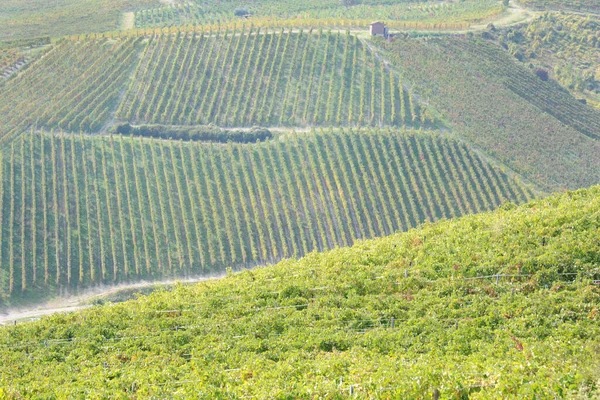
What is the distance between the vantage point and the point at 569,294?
82.0 ft

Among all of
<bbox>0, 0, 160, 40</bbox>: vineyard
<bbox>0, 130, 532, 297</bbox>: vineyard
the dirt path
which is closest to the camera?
the dirt path

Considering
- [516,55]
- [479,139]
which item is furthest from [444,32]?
[479,139]

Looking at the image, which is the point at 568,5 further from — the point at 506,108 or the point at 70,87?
the point at 70,87

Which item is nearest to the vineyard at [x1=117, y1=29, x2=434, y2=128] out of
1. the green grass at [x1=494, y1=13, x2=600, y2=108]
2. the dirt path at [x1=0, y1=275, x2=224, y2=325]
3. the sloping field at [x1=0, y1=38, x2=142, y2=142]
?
the sloping field at [x1=0, y1=38, x2=142, y2=142]

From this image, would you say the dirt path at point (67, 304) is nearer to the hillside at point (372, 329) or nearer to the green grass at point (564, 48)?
the hillside at point (372, 329)

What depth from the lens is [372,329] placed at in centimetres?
2472

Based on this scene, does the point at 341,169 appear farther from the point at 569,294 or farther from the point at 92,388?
the point at 92,388

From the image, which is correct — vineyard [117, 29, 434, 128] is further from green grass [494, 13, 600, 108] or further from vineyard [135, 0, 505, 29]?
green grass [494, 13, 600, 108]

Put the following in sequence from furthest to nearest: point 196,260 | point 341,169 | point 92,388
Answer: point 341,169
point 196,260
point 92,388

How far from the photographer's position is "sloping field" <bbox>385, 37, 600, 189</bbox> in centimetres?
5822

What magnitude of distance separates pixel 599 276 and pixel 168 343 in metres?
16.9

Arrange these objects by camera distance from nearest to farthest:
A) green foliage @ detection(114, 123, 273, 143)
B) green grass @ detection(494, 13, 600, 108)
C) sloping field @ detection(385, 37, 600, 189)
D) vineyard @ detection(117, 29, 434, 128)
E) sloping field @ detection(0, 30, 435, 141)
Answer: green foliage @ detection(114, 123, 273, 143)
sloping field @ detection(385, 37, 600, 189)
sloping field @ detection(0, 30, 435, 141)
vineyard @ detection(117, 29, 434, 128)
green grass @ detection(494, 13, 600, 108)

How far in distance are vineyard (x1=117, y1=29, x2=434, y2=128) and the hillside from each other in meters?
30.7

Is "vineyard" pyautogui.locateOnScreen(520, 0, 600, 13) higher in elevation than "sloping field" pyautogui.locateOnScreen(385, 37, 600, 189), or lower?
higher
